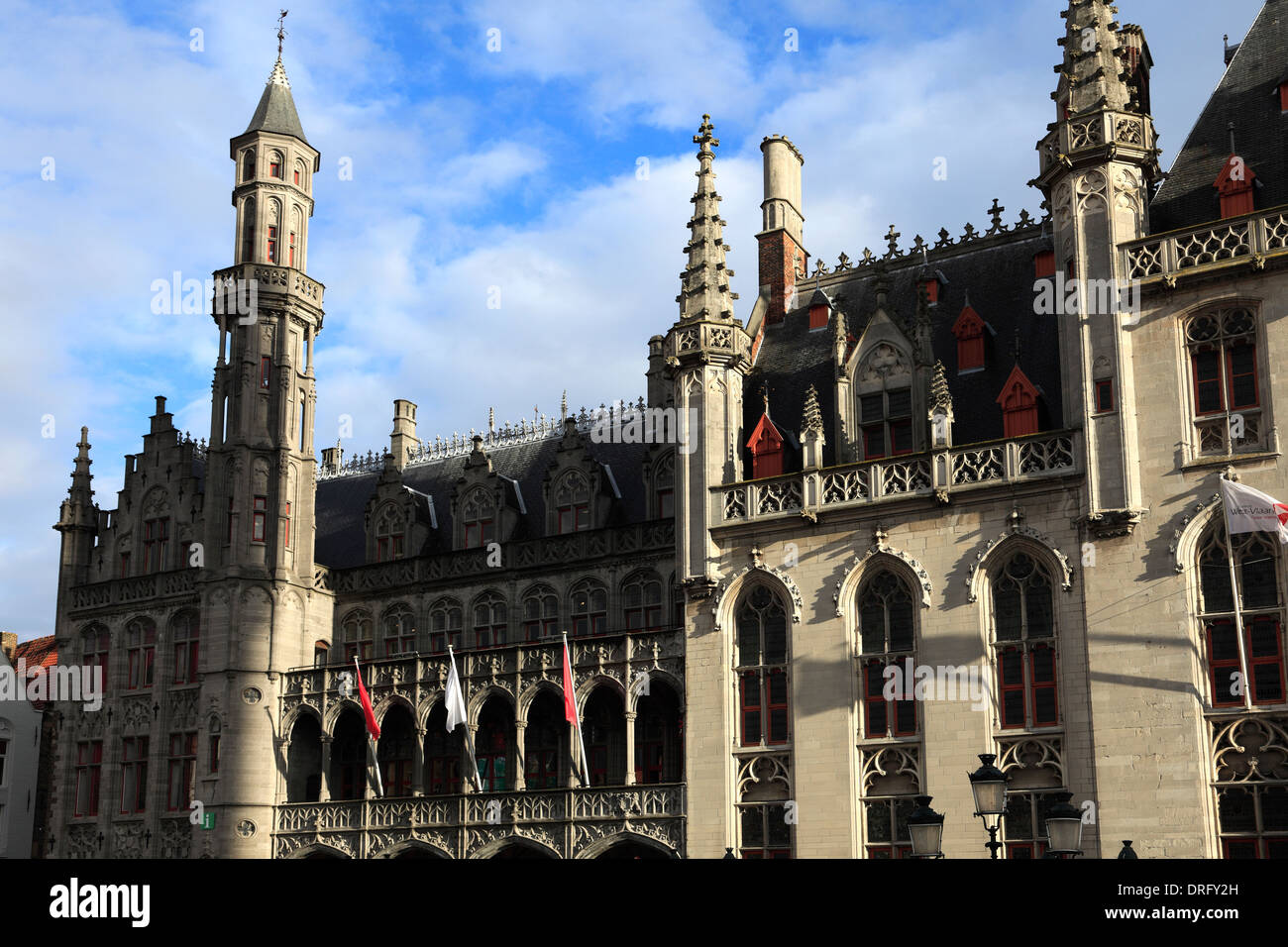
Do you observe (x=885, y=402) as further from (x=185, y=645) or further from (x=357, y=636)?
(x=185, y=645)

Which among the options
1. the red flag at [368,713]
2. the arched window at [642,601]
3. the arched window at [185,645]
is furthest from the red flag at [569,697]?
the arched window at [185,645]

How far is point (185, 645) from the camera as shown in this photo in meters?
44.4

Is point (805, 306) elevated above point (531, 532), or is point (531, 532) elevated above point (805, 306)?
point (805, 306)

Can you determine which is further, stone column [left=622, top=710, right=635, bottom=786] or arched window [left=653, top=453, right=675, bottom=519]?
arched window [left=653, top=453, right=675, bottom=519]

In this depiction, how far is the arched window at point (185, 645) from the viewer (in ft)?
144

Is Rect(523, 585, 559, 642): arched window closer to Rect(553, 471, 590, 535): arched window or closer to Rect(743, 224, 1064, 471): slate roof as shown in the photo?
Rect(553, 471, 590, 535): arched window

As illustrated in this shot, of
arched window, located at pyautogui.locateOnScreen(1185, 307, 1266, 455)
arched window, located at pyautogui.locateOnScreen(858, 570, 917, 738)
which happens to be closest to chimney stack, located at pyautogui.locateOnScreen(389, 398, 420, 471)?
arched window, located at pyautogui.locateOnScreen(858, 570, 917, 738)

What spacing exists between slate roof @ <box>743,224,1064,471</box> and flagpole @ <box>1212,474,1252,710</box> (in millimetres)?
5238

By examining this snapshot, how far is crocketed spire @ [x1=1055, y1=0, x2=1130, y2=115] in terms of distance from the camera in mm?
31406

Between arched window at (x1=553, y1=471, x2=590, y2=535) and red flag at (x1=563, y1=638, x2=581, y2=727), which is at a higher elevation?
arched window at (x1=553, y1=471, x2=590, y2=535)
